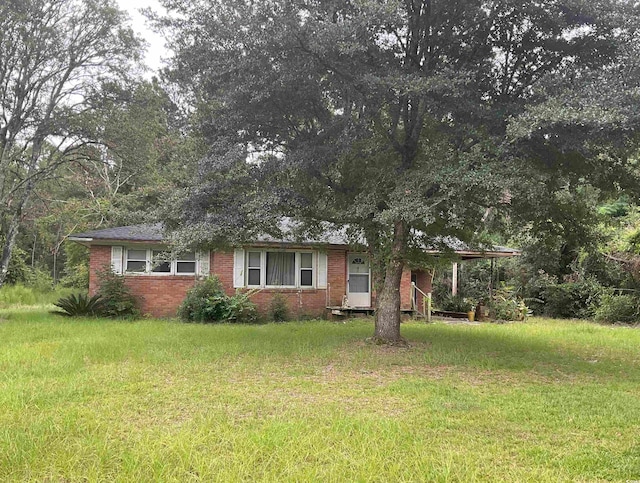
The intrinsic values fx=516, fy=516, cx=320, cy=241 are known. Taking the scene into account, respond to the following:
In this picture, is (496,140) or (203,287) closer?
(496,140)

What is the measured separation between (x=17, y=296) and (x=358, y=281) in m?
15.1

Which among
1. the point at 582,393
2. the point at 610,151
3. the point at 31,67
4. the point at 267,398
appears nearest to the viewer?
the point at 267,398

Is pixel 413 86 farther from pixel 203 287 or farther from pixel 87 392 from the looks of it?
pixel 203 287

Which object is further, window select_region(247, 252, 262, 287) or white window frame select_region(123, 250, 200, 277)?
window select_region(247, 252, 262, 287)

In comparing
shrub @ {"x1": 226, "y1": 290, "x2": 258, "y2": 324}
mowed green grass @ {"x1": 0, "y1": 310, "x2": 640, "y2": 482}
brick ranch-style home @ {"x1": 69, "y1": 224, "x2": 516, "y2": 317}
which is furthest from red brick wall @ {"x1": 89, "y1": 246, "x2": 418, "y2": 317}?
mowed green grass @ {"x1": 0, "y1": 310, "x2": 640, "y2": 482}

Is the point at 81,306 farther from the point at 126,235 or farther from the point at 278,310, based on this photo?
the point at 278,310

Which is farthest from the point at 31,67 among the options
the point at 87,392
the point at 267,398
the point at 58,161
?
the point at 267,398

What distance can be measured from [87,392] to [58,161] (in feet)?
37.7

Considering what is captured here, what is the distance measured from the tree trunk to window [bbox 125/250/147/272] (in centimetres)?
917

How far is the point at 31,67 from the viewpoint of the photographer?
14.9 metres

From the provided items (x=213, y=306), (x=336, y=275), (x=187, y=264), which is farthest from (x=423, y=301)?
(x=187, y=264)

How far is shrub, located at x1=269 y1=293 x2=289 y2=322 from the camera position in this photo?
16.8 meters

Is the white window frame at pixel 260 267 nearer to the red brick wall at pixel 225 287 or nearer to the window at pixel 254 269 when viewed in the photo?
the window at pixel 254 269

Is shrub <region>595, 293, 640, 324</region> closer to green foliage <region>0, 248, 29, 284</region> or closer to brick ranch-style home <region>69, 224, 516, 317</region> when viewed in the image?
brick ranch-style home <region>69, 224, 516, 317</region>
